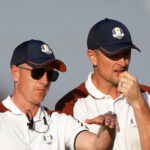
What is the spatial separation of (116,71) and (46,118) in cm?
114

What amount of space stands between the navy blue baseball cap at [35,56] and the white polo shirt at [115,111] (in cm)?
60

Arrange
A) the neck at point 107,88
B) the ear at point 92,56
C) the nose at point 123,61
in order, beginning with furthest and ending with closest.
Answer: the ear at point 92,56, the neck at point 107,88, the nose at point 123,61

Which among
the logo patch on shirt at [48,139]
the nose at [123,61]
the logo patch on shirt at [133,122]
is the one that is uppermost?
the nose at [123,61]

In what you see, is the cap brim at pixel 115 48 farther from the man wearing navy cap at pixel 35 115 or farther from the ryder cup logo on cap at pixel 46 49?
the ryder cup logo on cap at pixel 46 49

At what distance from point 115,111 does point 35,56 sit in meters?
1.28

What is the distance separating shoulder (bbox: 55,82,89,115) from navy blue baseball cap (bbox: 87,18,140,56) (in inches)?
23.1

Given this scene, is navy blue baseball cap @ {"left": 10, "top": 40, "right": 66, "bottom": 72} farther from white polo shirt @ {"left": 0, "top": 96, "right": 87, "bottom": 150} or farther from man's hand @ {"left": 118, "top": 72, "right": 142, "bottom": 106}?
man's hand @ {"left": 118, "top": 72, "right": 142, "bottom": 106}

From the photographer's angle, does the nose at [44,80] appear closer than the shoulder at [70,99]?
Yes

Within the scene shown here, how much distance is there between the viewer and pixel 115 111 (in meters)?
9.20

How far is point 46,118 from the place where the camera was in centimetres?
870

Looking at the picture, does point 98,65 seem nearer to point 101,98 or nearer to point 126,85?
point 101,98

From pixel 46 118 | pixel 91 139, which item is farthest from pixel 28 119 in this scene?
pixel 91 139

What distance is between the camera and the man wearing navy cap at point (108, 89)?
8.98 meters

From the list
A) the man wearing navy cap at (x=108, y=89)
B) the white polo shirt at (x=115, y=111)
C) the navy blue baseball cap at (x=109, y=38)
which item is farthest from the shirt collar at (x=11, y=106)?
the navy blue baseball cap at (x=109, y=38)
